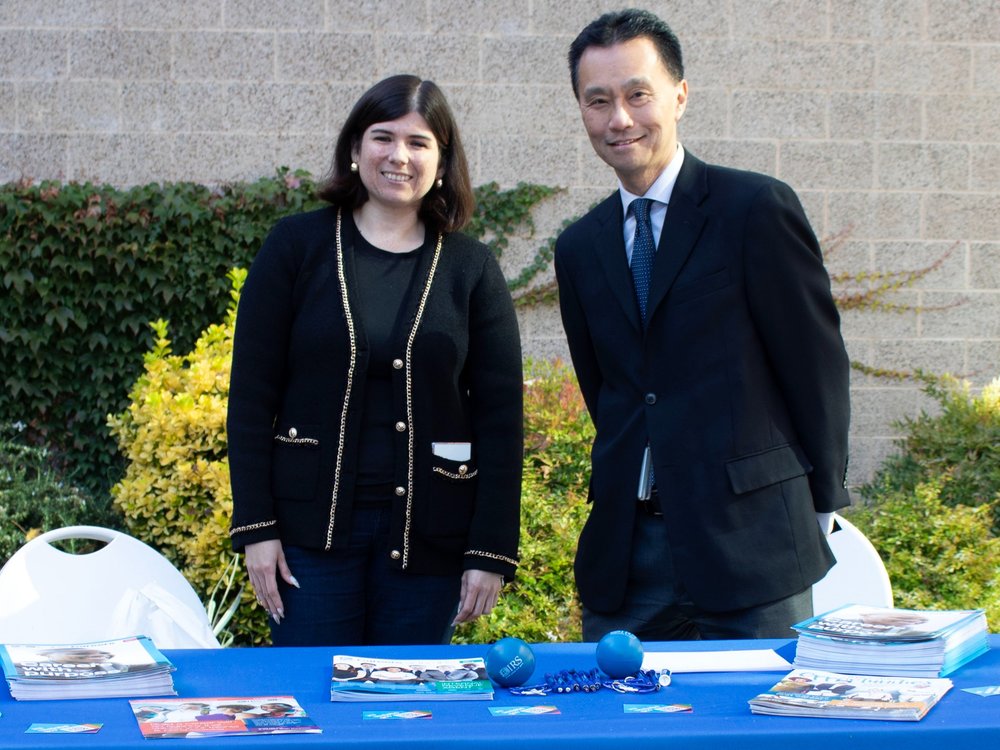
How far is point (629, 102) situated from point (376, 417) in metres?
0.84

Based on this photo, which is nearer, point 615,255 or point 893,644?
point 893,644

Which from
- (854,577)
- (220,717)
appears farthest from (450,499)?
(854,577)

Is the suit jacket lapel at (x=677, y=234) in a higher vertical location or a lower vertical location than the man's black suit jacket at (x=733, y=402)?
higher

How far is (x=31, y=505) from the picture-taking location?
181 inches

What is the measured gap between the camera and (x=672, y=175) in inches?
96.5

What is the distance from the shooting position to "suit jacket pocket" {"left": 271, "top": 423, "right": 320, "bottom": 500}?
8.30 feet

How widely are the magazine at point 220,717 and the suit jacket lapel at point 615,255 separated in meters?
1.05

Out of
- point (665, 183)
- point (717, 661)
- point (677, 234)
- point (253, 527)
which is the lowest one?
point (717, 661)

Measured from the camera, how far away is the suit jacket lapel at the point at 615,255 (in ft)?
7.87

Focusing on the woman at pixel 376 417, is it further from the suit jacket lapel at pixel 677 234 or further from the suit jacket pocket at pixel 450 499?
the suit jacket lapel at pixel 677 234

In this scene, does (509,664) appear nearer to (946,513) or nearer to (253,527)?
(253,527)

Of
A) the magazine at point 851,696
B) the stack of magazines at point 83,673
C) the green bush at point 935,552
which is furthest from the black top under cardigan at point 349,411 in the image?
the green bush at point 935,552

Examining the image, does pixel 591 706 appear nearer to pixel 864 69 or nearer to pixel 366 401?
pixel 366 401

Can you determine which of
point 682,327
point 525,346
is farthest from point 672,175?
point 525,346
